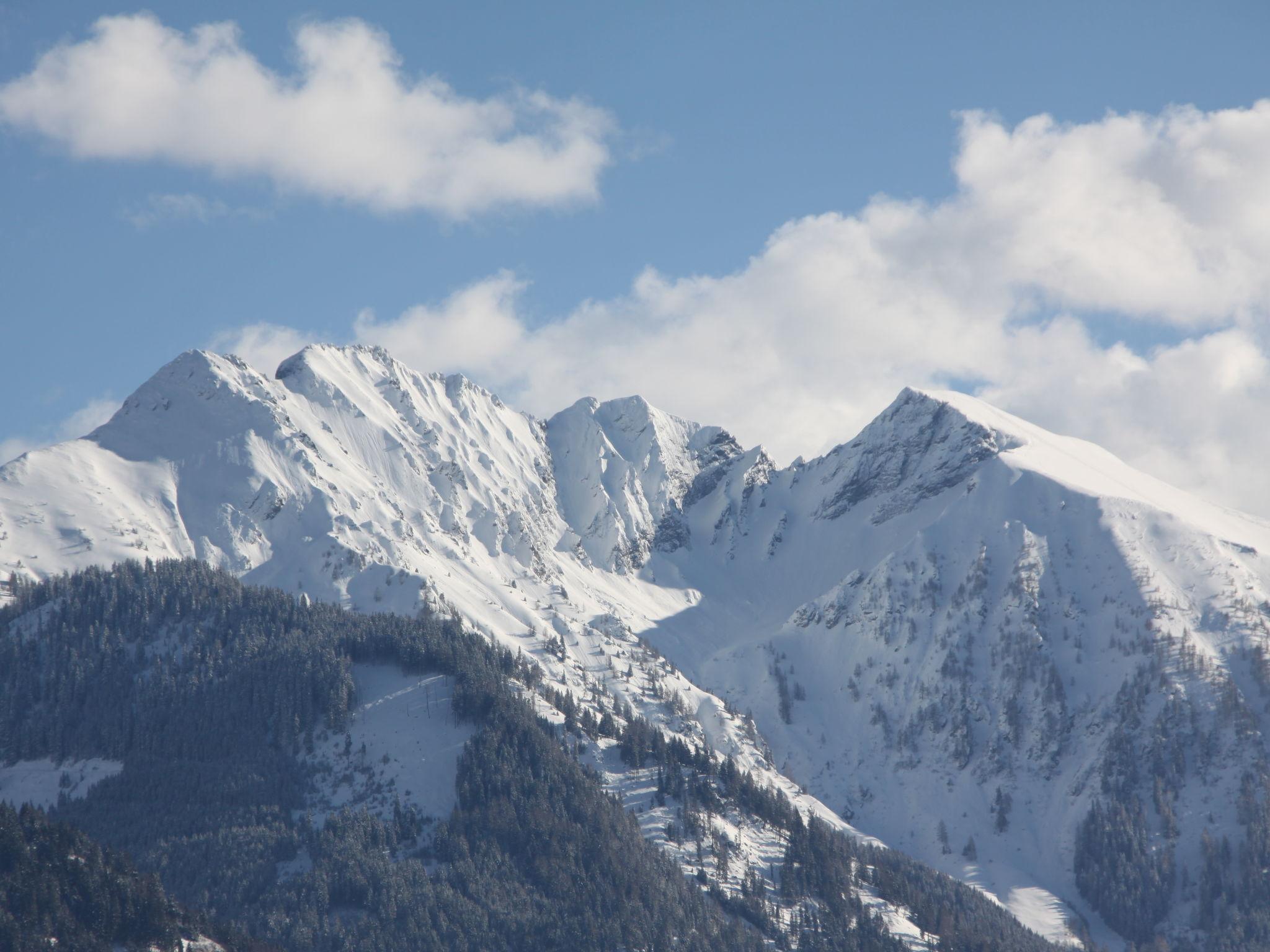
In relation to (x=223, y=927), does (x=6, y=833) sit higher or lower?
higher

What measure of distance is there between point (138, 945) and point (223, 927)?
18735 millimetres

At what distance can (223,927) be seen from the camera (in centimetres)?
19912

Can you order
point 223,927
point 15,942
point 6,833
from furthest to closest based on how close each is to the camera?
point 223,927 → point 6,833 → point 15,942

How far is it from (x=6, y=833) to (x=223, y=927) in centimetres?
3033

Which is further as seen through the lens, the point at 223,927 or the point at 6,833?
the point at 223,927

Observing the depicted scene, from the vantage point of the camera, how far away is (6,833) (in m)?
185

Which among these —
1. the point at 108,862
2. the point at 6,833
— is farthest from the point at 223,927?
the point at 6,833

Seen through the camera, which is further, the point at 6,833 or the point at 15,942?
the point at 6,833

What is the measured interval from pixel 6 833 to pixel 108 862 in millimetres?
12620

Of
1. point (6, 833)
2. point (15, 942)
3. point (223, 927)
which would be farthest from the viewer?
point (223, 927)

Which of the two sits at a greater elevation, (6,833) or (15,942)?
→ (6,833)

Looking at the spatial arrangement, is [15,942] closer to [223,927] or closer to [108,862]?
[108,862]

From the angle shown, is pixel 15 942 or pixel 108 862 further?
pixel 108 862

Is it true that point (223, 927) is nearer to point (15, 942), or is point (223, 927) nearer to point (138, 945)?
point (138, 945)
